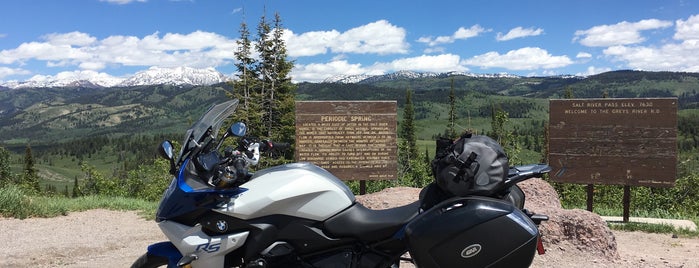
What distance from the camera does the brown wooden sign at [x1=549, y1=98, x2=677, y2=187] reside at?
28.0 feet

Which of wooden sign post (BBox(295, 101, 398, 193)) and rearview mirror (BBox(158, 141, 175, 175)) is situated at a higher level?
rearview mirror (BBox(158, 141, 175, 175))

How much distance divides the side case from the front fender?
1.49 meters

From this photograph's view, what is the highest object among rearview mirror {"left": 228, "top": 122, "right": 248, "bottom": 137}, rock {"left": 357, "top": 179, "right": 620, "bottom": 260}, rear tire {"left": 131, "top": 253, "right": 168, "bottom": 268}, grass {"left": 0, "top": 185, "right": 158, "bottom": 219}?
rearview mirror {"left": 228, "top": 122, "right": 248, "bottom": 137}

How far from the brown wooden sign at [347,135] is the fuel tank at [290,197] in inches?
255

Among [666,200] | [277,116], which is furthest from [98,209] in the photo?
[277,116]

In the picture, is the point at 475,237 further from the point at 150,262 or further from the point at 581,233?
the point at 581,233

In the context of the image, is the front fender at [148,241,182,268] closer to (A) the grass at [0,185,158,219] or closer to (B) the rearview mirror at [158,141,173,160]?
(B) the rearview mirror at [158,141,173,160]

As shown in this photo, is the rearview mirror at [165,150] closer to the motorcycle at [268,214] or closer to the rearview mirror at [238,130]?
the motorcycle at [268,214]

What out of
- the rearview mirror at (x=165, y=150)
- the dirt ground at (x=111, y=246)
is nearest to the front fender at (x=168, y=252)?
the rearview mirror at (x=165, y=150)

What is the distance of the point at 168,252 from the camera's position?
10.8 ft

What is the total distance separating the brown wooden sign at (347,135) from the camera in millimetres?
9570

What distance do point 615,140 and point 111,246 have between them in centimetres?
810

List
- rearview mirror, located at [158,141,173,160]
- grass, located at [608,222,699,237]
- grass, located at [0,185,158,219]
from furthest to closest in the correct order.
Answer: grass, located at [0,185,158,219] → grass, located at [608,222,699,237] → rearview mirror, located at [158,141,173,160]

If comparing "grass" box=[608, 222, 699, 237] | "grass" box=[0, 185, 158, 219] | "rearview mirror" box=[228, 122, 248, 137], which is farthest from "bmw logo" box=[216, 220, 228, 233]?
"grass" box=[608, 222, 699, 237]
